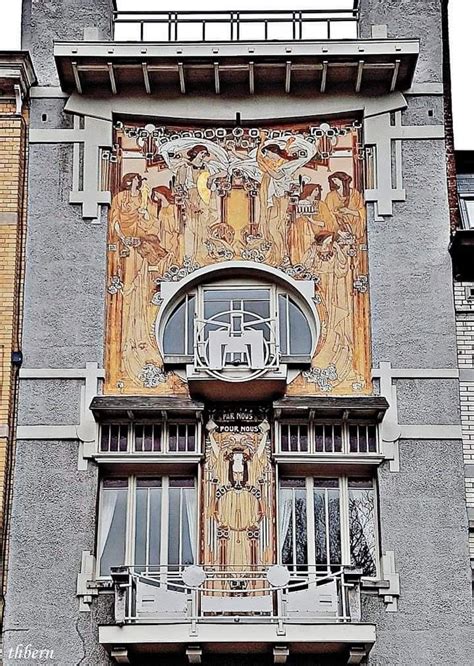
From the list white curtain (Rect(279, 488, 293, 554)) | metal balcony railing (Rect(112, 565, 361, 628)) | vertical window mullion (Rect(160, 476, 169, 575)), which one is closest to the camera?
metal balcony railing (Rect(112, 565, 361, 628))

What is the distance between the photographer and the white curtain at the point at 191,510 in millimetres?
19408

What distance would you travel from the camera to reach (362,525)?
19.6 meters

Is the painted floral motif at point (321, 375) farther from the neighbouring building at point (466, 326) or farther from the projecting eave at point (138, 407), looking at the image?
the neighbouring building at point (466, 326)

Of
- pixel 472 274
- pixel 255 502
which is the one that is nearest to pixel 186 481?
pixel 255 502

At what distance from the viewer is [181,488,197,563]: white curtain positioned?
19.4 m

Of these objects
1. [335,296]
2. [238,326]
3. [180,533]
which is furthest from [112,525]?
[335,296]

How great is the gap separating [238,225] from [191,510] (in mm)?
4596

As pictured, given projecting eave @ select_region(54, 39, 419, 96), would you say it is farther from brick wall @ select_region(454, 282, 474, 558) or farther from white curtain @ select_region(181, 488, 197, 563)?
white curtain @ select_region(181, 488, 197, 563)

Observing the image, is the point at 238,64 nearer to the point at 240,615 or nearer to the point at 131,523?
the point at 131,523

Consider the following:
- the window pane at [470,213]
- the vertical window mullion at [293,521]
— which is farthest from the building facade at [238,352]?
the window pane at [470,213]

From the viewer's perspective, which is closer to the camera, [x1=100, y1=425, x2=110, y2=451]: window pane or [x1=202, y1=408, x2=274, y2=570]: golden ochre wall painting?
[x1=202, y1=408, x2=274, y2=570]: golden ochre wall painting

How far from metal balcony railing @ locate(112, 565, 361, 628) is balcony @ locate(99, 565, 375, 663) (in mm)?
13

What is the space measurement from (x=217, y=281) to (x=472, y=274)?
396 centimetres

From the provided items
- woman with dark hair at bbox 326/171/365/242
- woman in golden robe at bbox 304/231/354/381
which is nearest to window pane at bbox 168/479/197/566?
woman in golden robe at bbox 304/231/354/381
